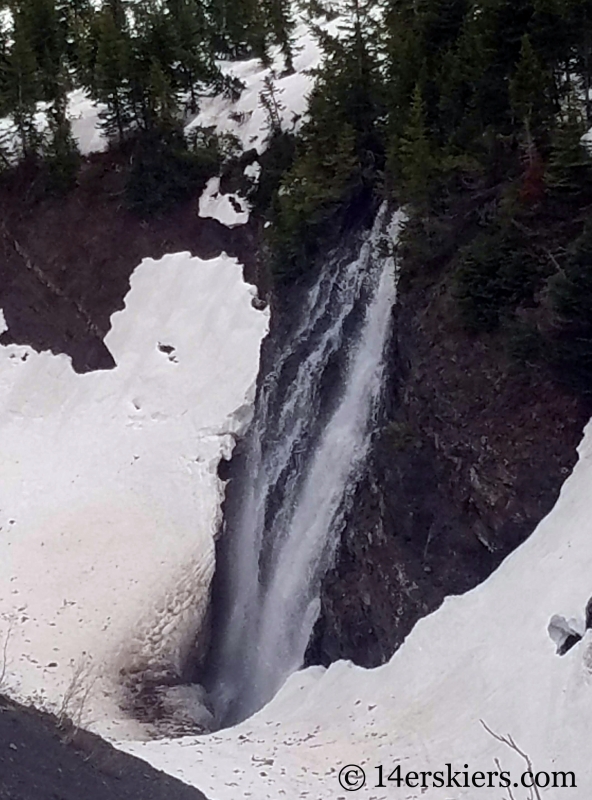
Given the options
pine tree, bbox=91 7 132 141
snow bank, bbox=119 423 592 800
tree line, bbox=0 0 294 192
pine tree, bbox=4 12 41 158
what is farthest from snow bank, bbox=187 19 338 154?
snow bank, bbox=119 423 592 800

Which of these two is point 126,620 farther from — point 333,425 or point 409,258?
point 409,258

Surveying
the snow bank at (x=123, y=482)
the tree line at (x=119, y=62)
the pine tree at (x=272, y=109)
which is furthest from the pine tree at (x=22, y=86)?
the pine tree at (x=272, y=109)

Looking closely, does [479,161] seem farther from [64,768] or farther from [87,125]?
[87,125]

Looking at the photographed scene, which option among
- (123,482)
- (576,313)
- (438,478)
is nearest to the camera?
(576,313)

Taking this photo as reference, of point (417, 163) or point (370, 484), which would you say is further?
point (370, 484)

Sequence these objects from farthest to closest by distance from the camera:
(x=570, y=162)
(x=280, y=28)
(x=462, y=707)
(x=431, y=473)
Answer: (x=280, y=28), (x=431, y=473), (x=570, y=162), (x=462, y=707)

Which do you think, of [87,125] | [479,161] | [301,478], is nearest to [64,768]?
[301,478]
